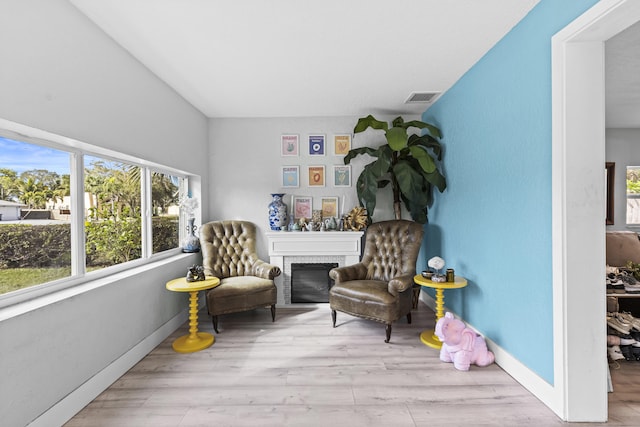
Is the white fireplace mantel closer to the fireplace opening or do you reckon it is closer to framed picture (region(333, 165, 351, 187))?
the fireplace opening

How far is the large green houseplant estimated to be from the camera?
10.6ft

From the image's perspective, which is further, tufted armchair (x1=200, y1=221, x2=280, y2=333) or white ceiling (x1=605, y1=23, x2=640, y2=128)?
tufted armchair (x1=200, y1=221, x2=280, y2=333)

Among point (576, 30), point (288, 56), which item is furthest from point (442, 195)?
point (288, 56)

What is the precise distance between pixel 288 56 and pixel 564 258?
2.45 meters

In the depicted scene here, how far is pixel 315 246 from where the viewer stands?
12.3ft

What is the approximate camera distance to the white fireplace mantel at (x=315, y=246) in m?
3.74

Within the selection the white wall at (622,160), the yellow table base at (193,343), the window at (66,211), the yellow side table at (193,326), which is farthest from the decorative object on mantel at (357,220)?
the white wall at (622,160)

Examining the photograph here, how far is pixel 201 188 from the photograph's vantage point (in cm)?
380

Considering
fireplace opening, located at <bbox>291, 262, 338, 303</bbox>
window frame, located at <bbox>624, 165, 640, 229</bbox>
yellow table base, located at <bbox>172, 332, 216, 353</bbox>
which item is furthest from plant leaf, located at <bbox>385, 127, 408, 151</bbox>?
window frame, located at <bbox>624, 165, 640, 229</bbox>

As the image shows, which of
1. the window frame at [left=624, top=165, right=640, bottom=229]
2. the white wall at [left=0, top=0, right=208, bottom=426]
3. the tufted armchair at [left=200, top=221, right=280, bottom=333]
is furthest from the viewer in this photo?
the window frame at [left=624, top=165, right=640, bottom=229]

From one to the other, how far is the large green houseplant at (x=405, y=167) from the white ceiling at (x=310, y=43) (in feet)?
1.34

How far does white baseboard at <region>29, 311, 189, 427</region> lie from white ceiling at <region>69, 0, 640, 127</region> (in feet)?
8.08

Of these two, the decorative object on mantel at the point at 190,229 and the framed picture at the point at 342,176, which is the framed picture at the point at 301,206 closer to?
the framed picture at the point at 342,176

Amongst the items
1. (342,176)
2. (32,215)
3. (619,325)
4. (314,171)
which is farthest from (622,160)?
(32,215)
